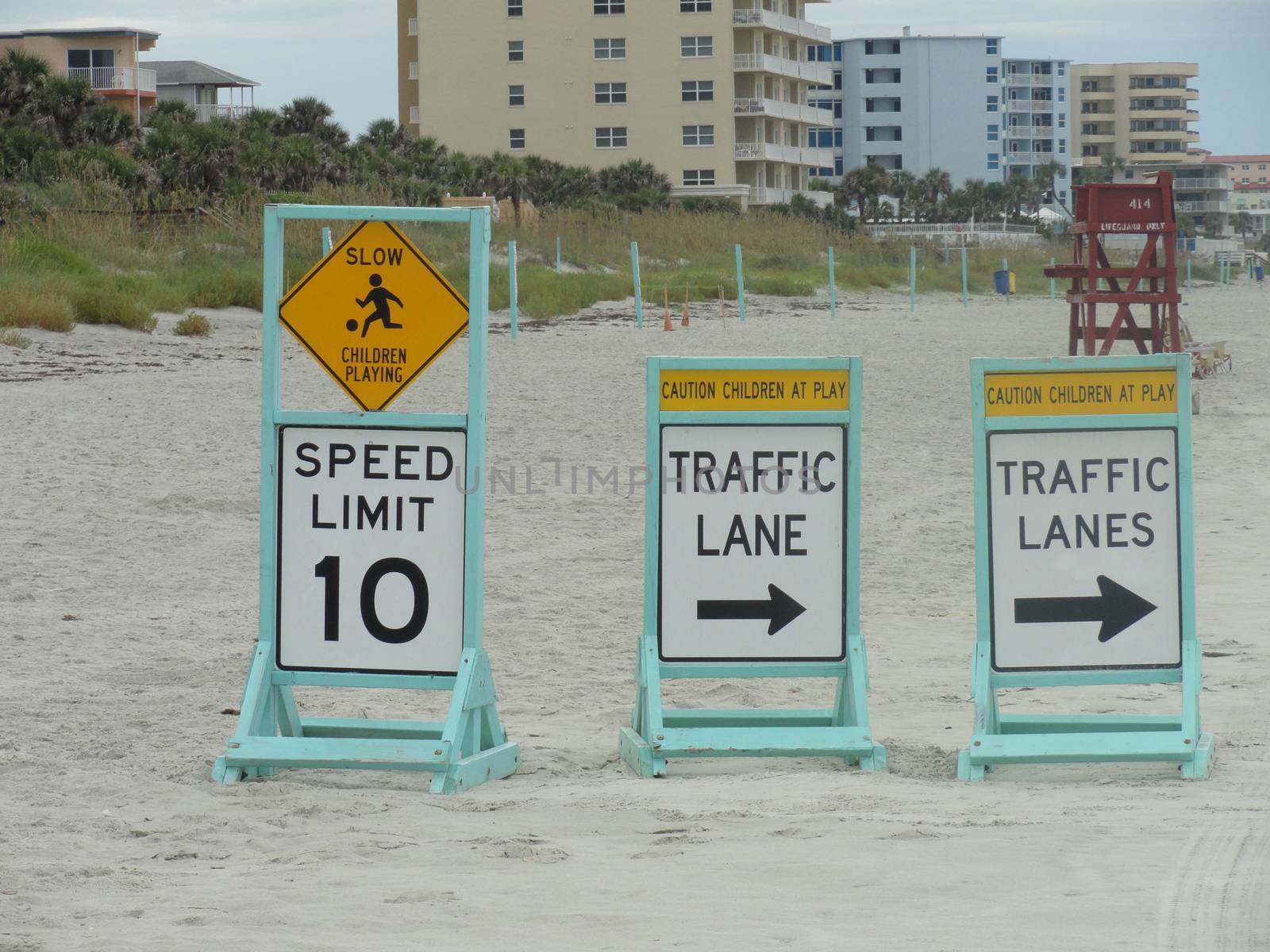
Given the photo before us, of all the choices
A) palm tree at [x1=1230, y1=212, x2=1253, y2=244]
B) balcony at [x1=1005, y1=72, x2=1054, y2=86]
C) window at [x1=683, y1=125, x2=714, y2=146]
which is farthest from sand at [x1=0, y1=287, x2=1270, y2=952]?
palm tree at [x1=1230, y1=212, x2=1253, y2=244]

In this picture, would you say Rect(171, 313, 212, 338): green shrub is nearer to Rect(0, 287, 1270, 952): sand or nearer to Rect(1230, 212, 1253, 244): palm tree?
Rect(0, 287, 1270, 952): sand

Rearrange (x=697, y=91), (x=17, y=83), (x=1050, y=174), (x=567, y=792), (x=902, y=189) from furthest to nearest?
(x=1050, y=174) < (x=902, y=189) < (x=697, y=91) < (x=17, y=83) < (x=567, y=792)

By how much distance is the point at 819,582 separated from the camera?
5.00m

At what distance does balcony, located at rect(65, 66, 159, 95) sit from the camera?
3014 inches

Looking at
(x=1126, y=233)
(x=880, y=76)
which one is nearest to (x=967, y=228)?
(x=880, y=76)

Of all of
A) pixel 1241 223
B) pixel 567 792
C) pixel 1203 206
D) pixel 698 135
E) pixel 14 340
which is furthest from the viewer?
pixel 1241 223

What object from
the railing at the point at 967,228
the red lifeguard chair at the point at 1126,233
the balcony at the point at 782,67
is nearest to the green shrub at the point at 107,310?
the red lifeguard chair at the point at 1126,233

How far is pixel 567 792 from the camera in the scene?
4605 millimetres

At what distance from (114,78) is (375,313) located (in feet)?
258

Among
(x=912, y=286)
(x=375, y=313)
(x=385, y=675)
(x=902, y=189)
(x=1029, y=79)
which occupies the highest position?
(x=1029, y=79)

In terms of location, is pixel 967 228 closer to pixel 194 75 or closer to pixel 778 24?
pixel 778 24

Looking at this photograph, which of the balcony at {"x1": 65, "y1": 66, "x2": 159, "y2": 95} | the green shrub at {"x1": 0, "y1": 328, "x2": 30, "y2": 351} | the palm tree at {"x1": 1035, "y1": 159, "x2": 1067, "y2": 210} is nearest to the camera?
the green shrub at {"x1": 0, "y1": 328, "x2": 30, "y2": 351}

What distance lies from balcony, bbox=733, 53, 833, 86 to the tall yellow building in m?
75.7

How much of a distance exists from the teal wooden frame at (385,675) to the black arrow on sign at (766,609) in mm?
762
